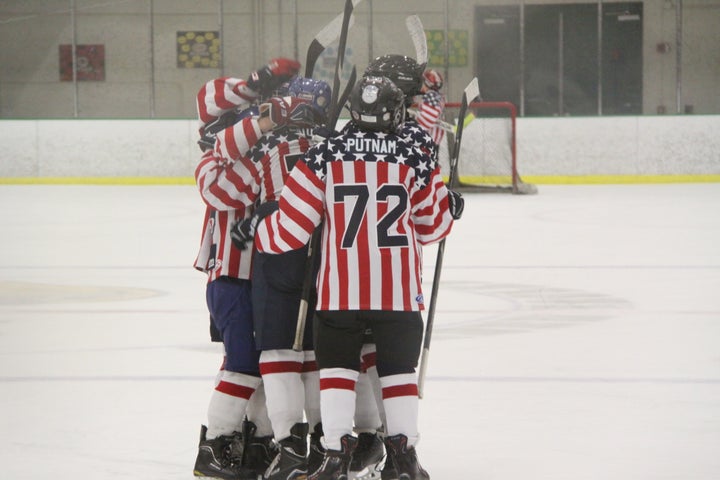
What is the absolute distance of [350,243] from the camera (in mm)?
2912

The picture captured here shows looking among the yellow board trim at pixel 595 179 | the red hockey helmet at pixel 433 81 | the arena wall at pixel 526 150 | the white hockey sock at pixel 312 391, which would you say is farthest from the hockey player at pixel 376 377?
the arena wall at pixel 526 150

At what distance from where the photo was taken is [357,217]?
291cm

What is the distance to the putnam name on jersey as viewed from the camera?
2.91 m

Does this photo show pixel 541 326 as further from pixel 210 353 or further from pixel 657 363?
pixel 210 353

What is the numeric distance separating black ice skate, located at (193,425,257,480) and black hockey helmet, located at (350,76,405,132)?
862mm

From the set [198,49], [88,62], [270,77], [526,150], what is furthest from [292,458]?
[88,62]

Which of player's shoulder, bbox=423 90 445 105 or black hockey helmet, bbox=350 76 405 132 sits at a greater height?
player's shoulder, bbox=423 90 445 105

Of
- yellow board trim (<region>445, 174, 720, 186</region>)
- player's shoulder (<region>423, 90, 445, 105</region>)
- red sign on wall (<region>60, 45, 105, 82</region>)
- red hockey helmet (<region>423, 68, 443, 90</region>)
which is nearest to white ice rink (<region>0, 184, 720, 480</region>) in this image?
red hockey helmet (<region>423, 68, 443, 90</region>)

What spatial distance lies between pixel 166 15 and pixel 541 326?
13030 mm

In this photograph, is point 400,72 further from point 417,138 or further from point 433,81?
point 433,81

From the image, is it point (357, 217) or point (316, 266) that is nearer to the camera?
point (357, 217)

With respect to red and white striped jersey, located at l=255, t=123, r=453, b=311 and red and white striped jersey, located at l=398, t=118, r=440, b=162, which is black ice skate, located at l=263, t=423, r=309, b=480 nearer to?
red and white striped jersey, located at l=255, t=123, r=453, b=311

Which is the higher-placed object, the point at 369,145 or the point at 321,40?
the point at 321,40

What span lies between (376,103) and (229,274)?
59cm
